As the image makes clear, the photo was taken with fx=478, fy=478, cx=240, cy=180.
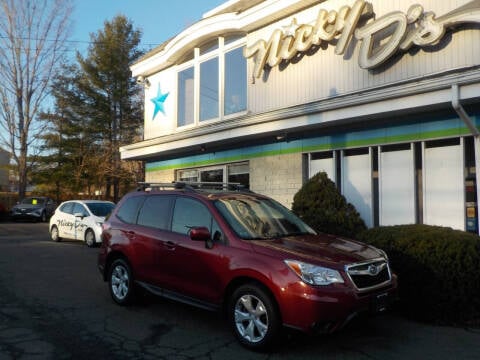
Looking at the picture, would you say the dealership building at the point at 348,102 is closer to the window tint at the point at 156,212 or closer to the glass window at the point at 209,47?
the glass window at the point at 209,47

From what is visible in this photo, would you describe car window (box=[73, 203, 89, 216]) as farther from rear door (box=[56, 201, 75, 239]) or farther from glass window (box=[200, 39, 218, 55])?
glass window (box=[200, 39, 218, 55])

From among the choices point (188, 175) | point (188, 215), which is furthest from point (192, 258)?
point (188, 175)

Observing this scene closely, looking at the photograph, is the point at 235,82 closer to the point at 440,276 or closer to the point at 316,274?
the point at 440,276

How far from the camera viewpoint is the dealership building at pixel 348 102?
8430 millimetres

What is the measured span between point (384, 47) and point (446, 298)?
16.8ft

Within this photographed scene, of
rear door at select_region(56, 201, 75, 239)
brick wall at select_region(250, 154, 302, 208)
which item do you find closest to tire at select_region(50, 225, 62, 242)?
rear door at select_region(56, 201, 75, 239)

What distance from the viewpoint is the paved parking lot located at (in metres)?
4.98

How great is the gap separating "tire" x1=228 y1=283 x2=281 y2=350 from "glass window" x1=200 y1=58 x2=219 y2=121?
9331 mm

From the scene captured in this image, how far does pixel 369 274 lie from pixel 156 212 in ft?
10.1

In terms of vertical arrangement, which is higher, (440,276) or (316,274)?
(316,274)

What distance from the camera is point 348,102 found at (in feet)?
29.9

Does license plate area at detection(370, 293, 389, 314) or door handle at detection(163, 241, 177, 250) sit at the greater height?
door handle at detection(163, 241, 177, 250)

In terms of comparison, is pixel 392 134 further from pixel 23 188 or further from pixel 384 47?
pixel 23 188

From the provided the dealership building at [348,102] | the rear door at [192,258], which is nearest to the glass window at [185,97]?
the dealership building at [348,102]
